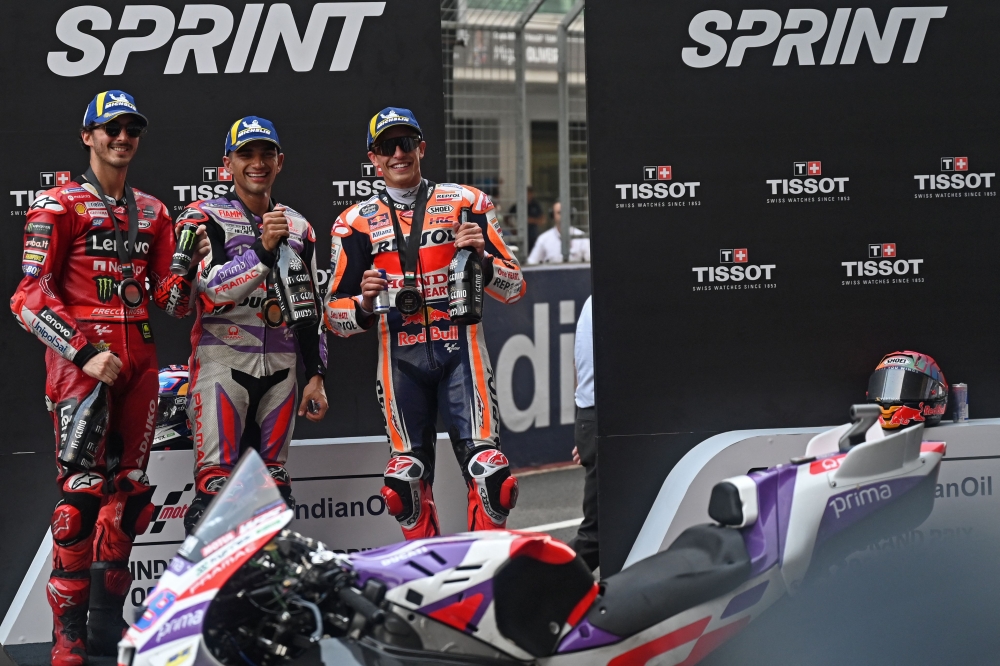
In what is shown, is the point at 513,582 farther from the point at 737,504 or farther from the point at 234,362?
the point at 234,362

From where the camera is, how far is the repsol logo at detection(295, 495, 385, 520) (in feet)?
17.3

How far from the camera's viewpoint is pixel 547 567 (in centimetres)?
293

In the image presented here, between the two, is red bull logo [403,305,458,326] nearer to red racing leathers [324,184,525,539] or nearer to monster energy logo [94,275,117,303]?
red racing leathers [324,184,525,539]

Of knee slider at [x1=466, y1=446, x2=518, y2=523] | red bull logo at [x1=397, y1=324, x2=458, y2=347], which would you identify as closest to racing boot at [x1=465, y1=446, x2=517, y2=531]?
knee slider at [x1=466, y1=446, x2=518, y2=523]

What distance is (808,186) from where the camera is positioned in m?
5.20

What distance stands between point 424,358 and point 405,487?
537 millimetres

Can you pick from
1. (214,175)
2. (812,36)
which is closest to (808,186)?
(812,36)

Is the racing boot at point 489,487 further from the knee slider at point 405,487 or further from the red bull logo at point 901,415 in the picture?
the red bull logo at point 901,415

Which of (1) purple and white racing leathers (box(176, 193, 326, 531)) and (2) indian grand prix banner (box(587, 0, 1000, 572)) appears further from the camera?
(2) indian grand prix banner (box(587, 0, 1000, 572))

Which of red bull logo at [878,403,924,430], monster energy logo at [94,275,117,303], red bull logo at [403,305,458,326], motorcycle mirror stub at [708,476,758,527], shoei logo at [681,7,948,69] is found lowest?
motorcycle mirror stub at [708,476,758,527]

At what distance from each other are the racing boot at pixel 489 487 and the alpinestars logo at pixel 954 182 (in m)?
2.43

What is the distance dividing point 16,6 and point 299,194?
1.51 metres

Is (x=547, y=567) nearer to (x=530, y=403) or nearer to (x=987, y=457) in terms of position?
(x=987, y=457)

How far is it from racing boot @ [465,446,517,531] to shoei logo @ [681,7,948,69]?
2.09m
